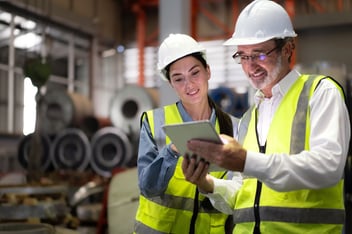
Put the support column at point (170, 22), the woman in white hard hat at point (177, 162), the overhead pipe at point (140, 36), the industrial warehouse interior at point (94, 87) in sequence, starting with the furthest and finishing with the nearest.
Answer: the overhead pipe at point (140, 36) < the support column at point (170, 22) < the industrial warehouse interior at point (94, 87) < the woman in white hard hat at point (177, 162)

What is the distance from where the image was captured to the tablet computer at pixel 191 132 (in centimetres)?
139

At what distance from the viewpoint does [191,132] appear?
4.74 ft

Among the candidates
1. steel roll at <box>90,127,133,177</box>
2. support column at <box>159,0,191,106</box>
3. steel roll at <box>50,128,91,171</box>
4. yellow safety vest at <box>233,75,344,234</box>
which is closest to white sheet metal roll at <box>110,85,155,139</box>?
steel roll at <box>90,127,133,177</box>

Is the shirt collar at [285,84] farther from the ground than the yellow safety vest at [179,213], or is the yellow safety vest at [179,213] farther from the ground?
the shirt collar at [285,84]

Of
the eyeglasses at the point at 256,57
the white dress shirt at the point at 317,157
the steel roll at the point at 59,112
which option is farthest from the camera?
the steel roll at the point at 59,112

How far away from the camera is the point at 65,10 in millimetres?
9969

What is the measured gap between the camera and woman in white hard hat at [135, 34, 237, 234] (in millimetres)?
2072

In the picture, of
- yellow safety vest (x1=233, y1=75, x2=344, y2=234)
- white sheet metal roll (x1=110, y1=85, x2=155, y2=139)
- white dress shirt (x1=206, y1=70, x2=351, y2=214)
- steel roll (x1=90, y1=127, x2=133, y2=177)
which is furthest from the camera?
white sheet metal roll (x1=110, y1=85, x2=155, y2=139)

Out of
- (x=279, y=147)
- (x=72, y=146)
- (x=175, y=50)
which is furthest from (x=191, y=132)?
(x=72, y=146)

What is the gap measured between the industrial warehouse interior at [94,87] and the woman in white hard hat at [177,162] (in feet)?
1.46

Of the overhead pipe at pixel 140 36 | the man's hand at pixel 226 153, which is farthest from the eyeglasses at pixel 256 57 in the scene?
the overhead pipe at pixel 140 36

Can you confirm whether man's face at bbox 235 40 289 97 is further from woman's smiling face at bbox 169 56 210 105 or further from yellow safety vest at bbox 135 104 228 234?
yellow safety vest at bbox 135 104 228 234

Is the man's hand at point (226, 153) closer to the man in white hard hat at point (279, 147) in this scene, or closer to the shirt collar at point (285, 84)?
the man in white hard hat at point (279, 147)

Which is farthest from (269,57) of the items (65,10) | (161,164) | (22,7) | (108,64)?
(108,64)
